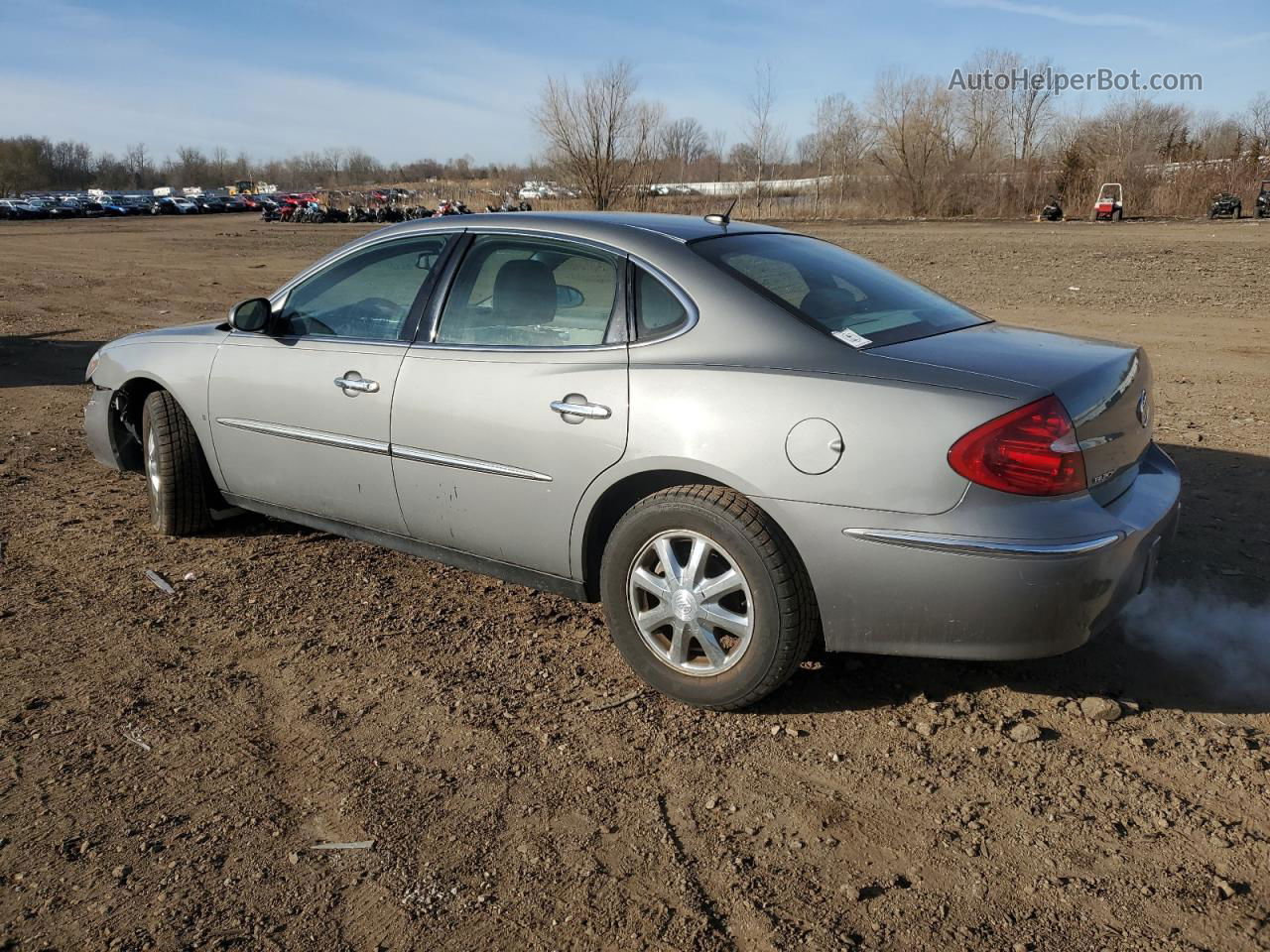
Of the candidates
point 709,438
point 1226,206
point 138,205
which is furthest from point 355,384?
point 138,205

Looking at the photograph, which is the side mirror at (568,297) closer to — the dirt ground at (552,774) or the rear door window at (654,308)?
the rear door window at (654,308)

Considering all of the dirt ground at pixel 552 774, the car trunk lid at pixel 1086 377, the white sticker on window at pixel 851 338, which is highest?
the white sticker on window at pixel 851 338

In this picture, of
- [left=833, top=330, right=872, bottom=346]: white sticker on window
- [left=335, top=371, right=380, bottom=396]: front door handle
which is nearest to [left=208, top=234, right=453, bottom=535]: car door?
[left=335, top=371, right=380, bottom=396]: front door handle

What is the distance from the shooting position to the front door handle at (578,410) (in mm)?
3428

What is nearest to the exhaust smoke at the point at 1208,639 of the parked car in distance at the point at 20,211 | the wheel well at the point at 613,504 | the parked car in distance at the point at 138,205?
the wheel well at the point at 613,504

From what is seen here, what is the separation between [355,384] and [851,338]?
6.50 feet

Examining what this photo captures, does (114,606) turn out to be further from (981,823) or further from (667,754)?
(981,823)

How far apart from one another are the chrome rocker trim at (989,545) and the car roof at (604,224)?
54.6 inches

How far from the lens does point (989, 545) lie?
287 centimetres

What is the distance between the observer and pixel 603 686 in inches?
142

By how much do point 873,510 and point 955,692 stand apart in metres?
0.94

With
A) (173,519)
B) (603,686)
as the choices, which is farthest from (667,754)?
(173,519)

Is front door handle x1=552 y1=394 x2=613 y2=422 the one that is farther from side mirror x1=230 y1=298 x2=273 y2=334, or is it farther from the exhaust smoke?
the exhaust smoke

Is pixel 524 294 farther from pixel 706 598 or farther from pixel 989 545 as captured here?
pixel 989 545
